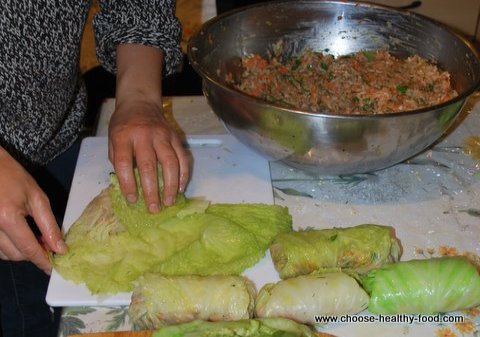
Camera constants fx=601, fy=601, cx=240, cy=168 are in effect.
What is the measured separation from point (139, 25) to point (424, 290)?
2.91ft

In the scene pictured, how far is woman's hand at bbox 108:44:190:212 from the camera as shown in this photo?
1169mm

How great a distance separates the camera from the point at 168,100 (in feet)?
5.42

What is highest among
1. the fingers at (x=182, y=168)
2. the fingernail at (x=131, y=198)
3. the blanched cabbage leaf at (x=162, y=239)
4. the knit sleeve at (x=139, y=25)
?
the knit sleeve at (x=139, y=25)

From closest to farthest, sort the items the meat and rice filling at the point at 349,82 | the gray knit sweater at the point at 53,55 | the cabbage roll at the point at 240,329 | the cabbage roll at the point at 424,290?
the cabbage roll at the point at 240,329 → the cabbage roll at the point at 424,290 → the gray knit sweater at the point at 53,55 → the meat and rice filling at the point at 349,82

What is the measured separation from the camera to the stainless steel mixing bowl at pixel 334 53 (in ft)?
3.78

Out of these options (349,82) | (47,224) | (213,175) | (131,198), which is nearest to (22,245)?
(47,224)

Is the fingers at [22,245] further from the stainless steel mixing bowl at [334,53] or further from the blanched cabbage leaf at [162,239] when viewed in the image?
the stainless steel mixing bowl at [334,53]

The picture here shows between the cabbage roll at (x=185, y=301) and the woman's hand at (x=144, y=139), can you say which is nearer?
the cabbage roll at (x=185, y=301)

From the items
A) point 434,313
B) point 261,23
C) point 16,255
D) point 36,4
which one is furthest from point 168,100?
point 434,313

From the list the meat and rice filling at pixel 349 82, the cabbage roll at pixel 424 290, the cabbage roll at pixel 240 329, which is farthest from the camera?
the meat and rice filling at pixel 349 82

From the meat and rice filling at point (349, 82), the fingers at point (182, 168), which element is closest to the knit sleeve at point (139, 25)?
the meat and rice filling at point (349, 82)

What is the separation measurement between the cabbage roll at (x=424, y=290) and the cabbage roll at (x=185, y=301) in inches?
8.5

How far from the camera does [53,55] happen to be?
4.01ft

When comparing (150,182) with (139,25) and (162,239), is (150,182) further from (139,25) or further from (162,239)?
(139,25)
